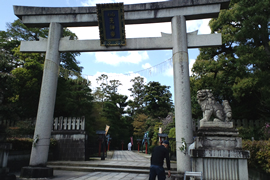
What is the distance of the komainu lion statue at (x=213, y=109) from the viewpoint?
533cm

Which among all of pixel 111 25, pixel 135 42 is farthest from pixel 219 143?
pixel 111 25

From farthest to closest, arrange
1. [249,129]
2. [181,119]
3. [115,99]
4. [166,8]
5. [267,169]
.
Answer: [115,99], [249,129], [166,8], [181,119], [267,169]

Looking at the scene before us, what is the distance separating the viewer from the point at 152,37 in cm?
743

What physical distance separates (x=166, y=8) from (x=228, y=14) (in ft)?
20.7

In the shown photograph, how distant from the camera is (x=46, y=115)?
686 centimetres

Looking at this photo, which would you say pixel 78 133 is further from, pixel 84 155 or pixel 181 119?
pixel 181 119

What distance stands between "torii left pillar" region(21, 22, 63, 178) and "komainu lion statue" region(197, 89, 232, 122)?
5166 millimetres

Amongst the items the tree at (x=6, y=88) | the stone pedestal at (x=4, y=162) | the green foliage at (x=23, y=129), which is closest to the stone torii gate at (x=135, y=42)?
the stone pedestal at (x=4, y=162)

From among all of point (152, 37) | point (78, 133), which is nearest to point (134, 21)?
point (152, 37)

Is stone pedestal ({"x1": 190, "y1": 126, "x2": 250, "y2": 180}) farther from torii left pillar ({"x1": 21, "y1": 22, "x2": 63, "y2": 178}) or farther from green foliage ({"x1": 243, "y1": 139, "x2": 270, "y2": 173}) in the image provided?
torii left pillar ({"x1": 21, "y1": 22, "x2": 63, "y2": 178})

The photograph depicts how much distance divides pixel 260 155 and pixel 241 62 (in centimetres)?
510

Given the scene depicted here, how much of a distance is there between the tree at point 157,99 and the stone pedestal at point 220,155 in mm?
21459

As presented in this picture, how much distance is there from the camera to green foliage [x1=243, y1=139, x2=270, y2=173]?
5887 millimetres

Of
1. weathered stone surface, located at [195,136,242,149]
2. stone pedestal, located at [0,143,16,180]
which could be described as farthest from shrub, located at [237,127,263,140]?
stone pedestal, located at [0,143,16,180]
